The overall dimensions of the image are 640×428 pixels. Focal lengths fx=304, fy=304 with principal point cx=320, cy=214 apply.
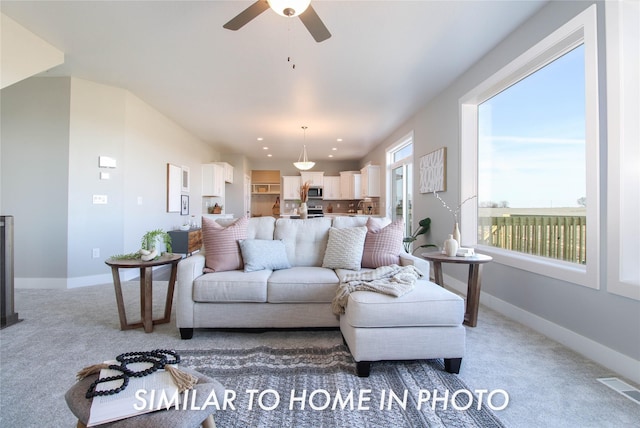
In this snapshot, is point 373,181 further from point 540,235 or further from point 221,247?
point 221,247

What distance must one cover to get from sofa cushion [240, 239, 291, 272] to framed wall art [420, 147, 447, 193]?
2608mm

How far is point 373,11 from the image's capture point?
8.54 ft

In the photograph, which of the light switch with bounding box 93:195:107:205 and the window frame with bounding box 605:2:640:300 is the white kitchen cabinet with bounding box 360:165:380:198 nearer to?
the light switch with bounding box 93:195:107:205

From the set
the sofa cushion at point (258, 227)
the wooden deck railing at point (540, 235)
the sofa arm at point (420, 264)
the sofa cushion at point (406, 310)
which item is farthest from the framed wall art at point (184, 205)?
the wooden deck railing at point (540, 235)

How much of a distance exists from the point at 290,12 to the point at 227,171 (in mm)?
7023

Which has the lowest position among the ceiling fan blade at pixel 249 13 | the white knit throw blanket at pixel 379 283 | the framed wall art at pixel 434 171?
the white knit throw blanket at pixel 379 283

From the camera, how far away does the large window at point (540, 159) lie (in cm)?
222

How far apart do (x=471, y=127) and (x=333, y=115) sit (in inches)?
94.9

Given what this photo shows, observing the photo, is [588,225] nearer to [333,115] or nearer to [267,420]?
[267,420]

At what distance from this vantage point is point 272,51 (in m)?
3.26

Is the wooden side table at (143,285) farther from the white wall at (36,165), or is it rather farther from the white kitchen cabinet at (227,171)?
the white kitchen cabinet at (227,171)

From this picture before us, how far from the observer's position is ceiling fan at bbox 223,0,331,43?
1.82 metres

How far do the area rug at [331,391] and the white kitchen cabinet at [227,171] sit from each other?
656cm

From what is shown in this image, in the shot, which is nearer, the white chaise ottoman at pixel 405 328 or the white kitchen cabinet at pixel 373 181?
the white chaise ottoman at pixel 405 328
